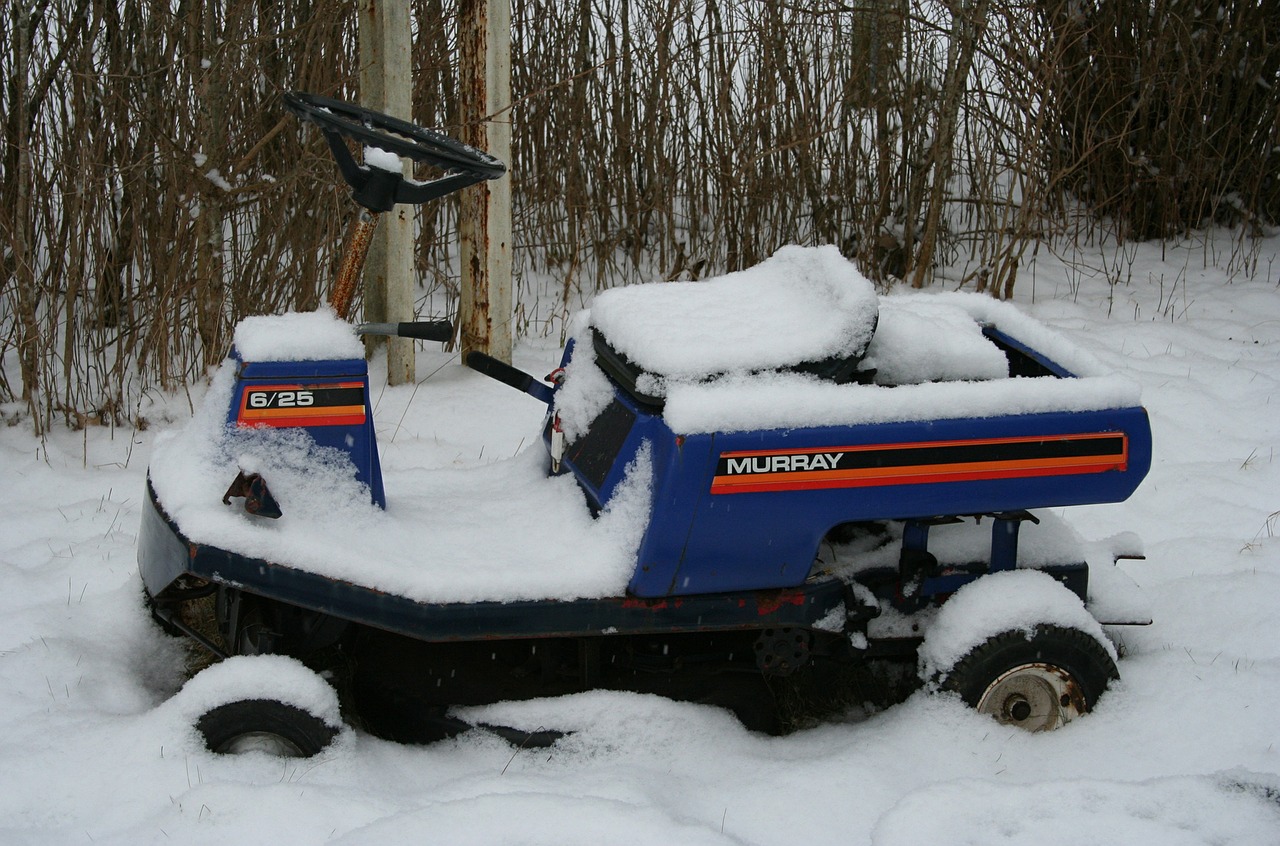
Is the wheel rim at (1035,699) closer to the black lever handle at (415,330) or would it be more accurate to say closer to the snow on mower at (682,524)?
the snow on mower at (682,524)

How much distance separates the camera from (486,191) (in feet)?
14.8

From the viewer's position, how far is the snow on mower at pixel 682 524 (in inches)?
90.8

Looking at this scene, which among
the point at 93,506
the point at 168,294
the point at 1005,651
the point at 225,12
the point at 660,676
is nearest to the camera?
the point at 1005,651

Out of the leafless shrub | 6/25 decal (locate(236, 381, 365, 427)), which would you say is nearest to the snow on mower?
6/25 decal (locate(236, 381, 365, 427))

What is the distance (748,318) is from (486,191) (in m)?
2.18

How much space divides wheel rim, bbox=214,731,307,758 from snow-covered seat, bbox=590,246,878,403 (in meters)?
0.98

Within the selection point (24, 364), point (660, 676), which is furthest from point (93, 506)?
point (660, 676)

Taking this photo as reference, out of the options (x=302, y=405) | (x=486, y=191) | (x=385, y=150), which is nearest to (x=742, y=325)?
(x=385, y=150)

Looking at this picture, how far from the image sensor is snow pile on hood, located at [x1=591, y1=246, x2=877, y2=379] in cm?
242

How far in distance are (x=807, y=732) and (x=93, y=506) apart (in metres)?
2.47

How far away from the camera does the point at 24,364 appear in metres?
4.35

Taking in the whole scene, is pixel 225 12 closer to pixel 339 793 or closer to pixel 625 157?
pixel 625 157

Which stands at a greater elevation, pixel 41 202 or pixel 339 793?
pixel 41 202

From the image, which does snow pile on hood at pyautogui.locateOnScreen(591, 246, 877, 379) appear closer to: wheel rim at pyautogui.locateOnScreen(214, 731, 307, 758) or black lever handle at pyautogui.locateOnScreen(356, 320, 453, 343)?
black lever handle at pyautogui.locateOnScreen(356, 320, 453, 343)
